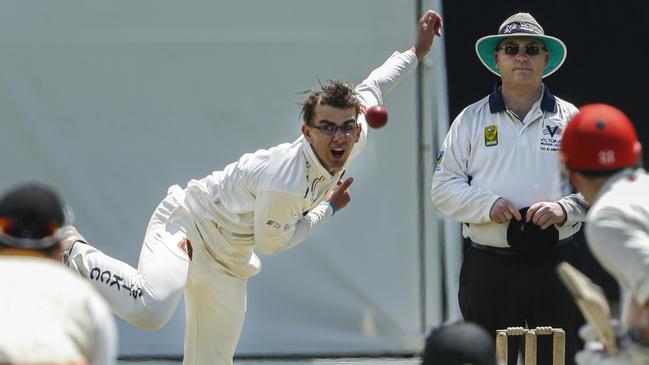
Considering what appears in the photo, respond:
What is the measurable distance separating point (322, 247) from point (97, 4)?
1.65 m

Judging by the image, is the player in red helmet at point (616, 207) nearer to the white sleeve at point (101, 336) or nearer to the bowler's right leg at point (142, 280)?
the white sleeve at point (101, 336)

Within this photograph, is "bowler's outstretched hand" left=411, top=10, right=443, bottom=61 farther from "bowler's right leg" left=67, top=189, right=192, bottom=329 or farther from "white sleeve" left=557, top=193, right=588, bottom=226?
"bowler's right leg" left=67, top=189, right=192, bottom=329

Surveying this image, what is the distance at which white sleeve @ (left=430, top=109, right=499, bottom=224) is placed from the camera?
16.5ft

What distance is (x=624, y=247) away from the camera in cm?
310

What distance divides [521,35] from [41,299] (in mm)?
2996

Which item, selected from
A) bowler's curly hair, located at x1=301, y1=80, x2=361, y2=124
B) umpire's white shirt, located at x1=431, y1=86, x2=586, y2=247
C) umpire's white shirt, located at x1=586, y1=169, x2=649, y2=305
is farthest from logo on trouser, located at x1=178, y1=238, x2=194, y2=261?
umpire's white shirt, located at x1=586, y1=169, x2=649, y2=305

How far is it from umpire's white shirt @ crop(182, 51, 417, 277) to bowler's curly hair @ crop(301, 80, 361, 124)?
12 centimetres

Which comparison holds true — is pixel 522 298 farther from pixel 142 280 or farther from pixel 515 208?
pixel 142 280

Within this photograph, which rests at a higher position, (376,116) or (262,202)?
(376,116)

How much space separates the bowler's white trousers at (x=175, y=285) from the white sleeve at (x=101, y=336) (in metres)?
2.02

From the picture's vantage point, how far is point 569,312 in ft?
16.6

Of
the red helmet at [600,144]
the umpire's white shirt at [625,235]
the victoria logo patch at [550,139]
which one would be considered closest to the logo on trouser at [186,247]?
the victoria logo patch at [550,139]

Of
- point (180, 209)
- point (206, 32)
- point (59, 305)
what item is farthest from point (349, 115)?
point (59, 305)

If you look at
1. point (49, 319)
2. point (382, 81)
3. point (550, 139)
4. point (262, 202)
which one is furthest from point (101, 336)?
point (382, 81)
